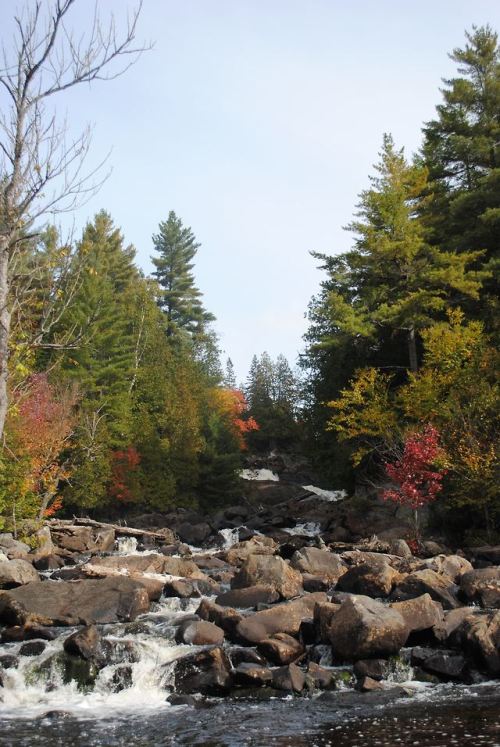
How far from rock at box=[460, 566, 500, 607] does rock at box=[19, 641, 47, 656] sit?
8043mm

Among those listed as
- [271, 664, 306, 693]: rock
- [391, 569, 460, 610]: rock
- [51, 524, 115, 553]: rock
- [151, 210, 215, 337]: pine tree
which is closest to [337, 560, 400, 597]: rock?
[391, 569, 460, 610]: rock

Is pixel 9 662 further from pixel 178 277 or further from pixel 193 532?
pixel 178 277

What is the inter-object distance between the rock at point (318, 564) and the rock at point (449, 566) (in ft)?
7.29

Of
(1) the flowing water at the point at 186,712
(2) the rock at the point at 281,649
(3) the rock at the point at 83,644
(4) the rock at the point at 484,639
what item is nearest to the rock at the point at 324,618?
(1) the flowing water at the point at 186,712

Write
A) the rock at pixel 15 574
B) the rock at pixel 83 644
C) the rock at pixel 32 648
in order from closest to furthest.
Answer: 1. the rock at pixel 83 644
2. the rock at pixel 32 648
3. the rock at pixel 15 574

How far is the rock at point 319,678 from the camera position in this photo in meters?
9.70

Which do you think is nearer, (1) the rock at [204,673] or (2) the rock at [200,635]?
(1) the rock at [204,673]

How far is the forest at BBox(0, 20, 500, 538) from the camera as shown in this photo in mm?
22312

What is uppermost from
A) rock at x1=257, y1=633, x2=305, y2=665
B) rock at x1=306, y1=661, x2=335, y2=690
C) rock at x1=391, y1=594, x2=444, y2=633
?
rock at x1=391, y1=594, x2=444, y2=633

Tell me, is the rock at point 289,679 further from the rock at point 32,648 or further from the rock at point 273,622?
the rock at point 32,648

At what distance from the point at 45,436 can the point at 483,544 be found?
1598 centimetres

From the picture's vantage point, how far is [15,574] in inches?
611

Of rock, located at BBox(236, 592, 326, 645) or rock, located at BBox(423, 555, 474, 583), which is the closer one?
rock, located at BBox(236, 592, 326, 645)

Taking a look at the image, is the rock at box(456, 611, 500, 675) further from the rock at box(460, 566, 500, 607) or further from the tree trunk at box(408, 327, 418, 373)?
the tree trunk at box(408, 327, 418, 373)
